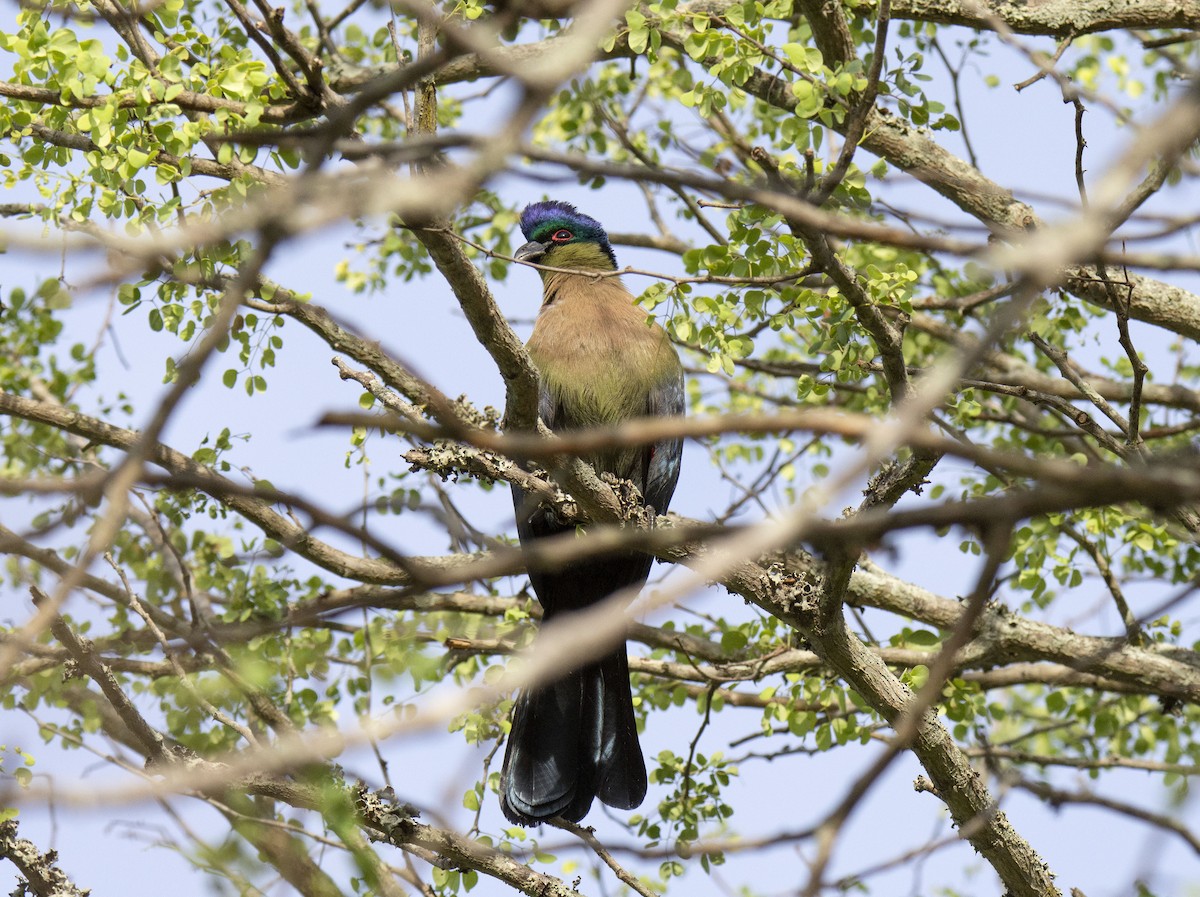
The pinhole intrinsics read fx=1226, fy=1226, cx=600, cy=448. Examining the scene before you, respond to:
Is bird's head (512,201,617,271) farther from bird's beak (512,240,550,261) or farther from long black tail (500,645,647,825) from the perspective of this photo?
long black tail (500,645,647,825)

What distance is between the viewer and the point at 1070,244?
0.99m

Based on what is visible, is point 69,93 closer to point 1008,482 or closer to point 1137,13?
point 1008,482

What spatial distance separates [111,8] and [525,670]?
409 cm

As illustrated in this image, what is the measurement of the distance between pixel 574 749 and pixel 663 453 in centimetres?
123

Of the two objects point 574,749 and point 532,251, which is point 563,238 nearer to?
point 532,251

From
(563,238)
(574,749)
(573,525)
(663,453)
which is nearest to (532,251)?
(563,238)

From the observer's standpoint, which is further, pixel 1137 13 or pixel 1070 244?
pixel 1137 13

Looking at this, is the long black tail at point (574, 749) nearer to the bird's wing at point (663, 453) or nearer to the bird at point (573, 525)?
the bird at point (573, 525)

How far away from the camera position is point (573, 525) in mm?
4387

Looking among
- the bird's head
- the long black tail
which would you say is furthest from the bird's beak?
the long black tail

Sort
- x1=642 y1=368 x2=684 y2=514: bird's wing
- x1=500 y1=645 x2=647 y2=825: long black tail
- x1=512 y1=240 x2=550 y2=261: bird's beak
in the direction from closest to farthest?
x1=500 y1=645 x2=647 y2=825: long black tail, x1=642 y1=368 x2=684 y2=514: bird's wing, x1=512 y1=240 x2=550 y2=261: bird's beak

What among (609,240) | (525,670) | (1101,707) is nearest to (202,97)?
(609,240)

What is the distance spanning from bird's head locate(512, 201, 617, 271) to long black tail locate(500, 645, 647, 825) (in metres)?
1.99

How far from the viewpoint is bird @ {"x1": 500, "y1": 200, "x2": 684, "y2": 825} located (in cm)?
431
